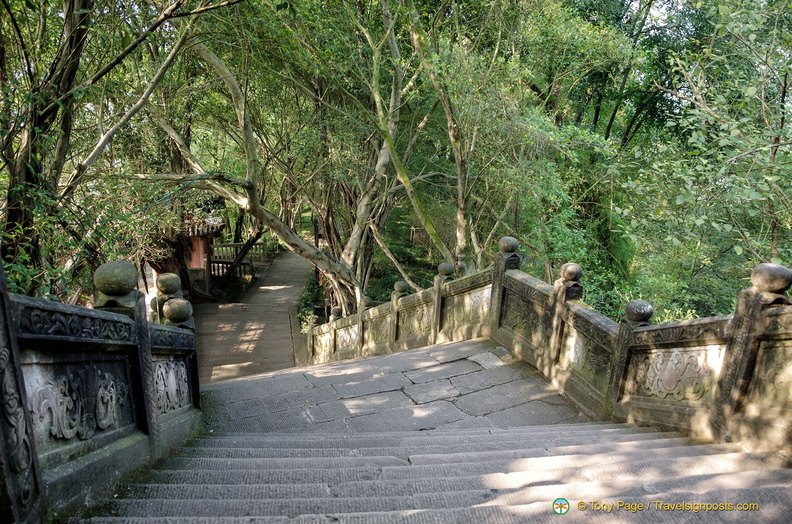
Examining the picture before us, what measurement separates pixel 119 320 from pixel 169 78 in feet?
25.5

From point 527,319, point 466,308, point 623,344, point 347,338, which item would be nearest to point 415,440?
point 623,344

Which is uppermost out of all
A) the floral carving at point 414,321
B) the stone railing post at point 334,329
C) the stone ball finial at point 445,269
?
the stone ball finial at point 445,269

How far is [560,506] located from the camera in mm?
1926

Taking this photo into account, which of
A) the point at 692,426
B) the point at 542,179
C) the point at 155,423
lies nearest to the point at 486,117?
the point at 542,179

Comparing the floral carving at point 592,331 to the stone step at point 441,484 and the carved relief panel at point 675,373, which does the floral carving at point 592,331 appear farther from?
the stone step at point 441,484

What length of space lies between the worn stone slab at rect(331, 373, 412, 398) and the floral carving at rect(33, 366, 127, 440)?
2.78m

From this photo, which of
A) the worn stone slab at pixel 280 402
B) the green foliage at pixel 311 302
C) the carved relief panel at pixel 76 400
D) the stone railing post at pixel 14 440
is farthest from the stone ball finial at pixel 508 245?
the green foliage at pixel 311 302

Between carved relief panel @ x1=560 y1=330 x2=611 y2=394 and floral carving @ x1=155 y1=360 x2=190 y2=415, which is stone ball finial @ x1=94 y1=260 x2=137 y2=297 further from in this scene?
carved relief panel @ x1=560 y1=330 x2=611 y2=394

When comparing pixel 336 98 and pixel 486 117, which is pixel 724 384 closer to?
pixel 486 117

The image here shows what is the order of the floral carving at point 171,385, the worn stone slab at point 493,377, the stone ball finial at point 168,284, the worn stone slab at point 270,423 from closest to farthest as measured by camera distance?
the floral carving at point 171,385, the stone ball finial at point 168,284, the worn stone slab at point 270,423, the worn stone slab at point 493,377

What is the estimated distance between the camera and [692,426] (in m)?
3.55

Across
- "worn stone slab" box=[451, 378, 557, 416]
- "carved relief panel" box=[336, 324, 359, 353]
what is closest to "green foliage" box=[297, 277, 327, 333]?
"carved relief panel" box=[336, 324, 359, 353]

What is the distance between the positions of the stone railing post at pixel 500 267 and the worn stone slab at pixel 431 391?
1285mm

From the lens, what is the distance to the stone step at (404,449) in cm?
308
